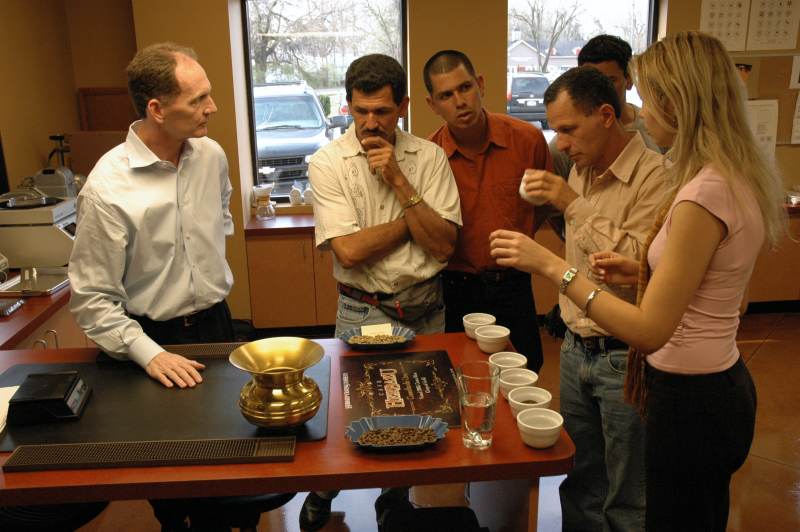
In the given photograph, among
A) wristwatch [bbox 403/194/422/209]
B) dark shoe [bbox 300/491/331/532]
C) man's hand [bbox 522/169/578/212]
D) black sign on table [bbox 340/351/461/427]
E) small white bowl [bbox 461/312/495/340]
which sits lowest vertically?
dark shoe [bbox 300/491/331/532]

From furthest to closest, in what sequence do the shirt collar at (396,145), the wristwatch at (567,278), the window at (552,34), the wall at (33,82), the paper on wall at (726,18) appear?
1. the window at (552,34)
2. the paper on wall at (726,18)
3. the wall at (33,82)
4. the shirt collar at (396,145)
5. the wristwatch at (567,278)

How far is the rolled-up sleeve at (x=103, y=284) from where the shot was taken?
1.93m

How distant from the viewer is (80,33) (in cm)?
460

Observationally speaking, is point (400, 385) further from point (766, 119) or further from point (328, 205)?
point (766, 119)

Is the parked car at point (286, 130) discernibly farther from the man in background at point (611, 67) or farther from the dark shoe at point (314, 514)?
the dark shoe at point (314, 514)

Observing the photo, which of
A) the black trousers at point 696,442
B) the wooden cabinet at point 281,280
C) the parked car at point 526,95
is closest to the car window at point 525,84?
the parked car at point 526,95

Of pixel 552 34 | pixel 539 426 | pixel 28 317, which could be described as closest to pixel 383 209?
pixel 539 426

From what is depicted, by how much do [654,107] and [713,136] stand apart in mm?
142

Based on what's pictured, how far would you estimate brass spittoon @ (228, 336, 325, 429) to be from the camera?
158 centimetres

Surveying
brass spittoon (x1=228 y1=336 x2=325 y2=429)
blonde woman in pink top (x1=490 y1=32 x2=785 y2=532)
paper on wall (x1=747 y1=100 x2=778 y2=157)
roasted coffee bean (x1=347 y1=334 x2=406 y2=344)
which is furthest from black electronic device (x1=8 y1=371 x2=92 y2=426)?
paper on wall (x1=747 y1=100 x2=778 y2=157)

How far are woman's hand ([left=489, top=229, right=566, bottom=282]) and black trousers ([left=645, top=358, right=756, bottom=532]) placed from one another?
0.36m

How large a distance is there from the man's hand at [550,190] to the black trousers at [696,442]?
1.88 ft

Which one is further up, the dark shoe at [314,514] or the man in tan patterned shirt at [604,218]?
the man in tan patterned shirt at [604,218]

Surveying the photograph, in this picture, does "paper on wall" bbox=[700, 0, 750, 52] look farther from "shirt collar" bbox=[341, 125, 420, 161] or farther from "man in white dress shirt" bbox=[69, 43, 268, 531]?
"man in white dress shirt" bbox=[69, 43, 268, 531]
